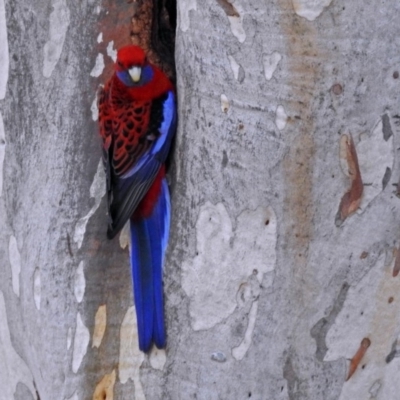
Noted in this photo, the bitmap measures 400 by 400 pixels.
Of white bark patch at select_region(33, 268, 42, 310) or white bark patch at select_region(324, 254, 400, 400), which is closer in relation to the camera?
white bark patch at select_region(324, 254, 400, 400)

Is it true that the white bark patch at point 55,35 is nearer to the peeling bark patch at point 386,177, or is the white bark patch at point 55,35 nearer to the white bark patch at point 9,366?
the white bark patch at point 9,366

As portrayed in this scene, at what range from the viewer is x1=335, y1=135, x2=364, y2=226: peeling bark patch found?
1.77m

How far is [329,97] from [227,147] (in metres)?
0.23

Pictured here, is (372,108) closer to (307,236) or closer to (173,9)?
(307,236)

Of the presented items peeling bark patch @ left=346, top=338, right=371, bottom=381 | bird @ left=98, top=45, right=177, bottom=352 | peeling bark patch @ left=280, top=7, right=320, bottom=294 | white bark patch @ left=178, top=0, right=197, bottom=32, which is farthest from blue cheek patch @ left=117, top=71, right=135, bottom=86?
peeling bark patch @ left=346, top=338, right=371, bottom=381

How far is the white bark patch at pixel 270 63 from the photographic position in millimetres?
1752

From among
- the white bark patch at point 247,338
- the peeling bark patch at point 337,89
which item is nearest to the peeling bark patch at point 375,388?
the white bark patch at point 247,338

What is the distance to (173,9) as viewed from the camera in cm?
208

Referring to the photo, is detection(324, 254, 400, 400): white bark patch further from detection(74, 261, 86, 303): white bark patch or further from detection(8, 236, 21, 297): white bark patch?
detection(8, 236, 21, 297): white bark patch

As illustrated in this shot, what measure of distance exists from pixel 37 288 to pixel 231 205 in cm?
56

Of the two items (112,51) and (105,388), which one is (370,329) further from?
(112,51)

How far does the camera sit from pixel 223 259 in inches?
72.7

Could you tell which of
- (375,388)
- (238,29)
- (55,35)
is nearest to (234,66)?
(238,29)

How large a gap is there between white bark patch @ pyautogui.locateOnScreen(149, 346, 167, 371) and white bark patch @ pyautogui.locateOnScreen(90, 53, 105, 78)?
652 millimetres
